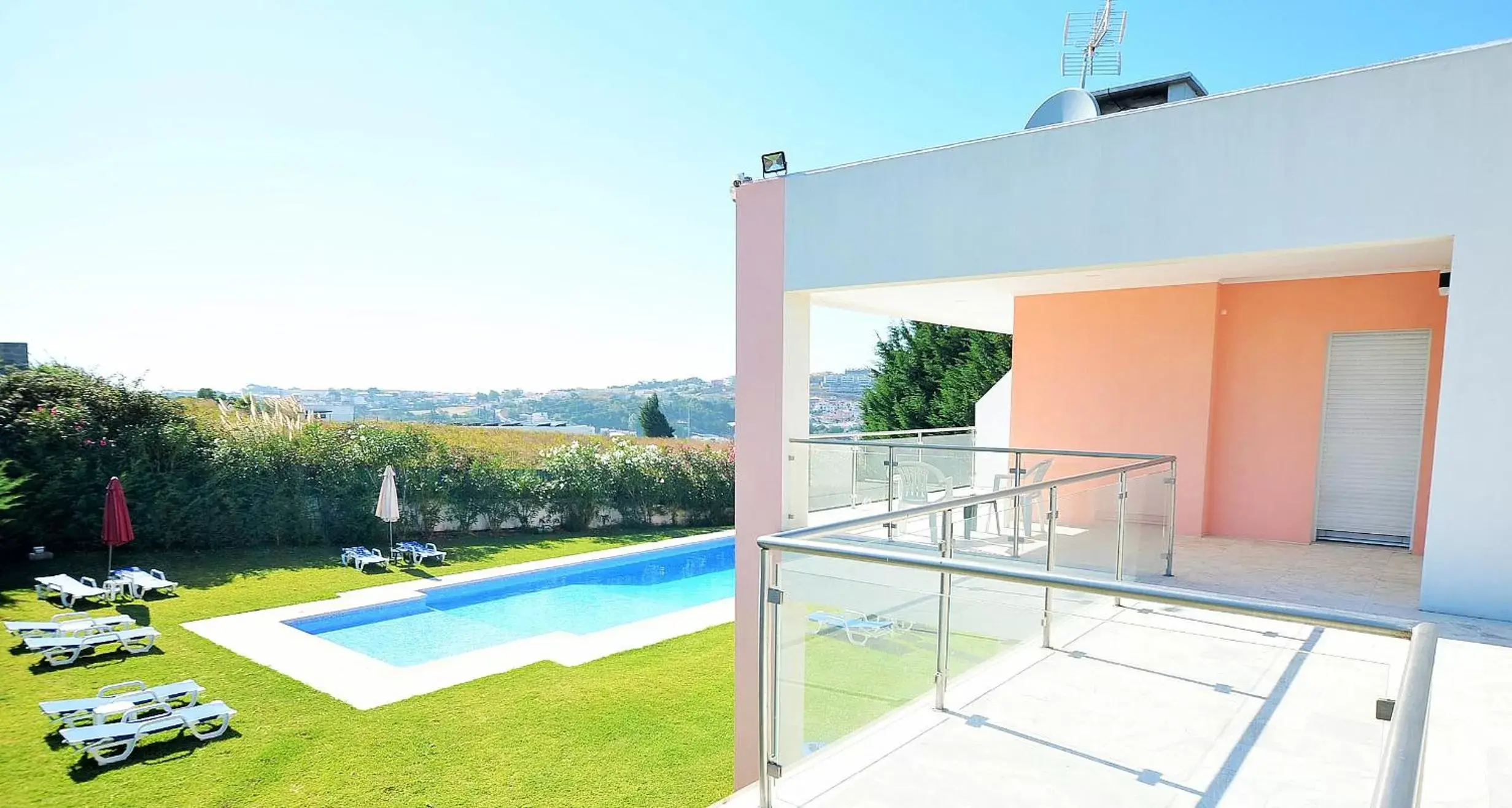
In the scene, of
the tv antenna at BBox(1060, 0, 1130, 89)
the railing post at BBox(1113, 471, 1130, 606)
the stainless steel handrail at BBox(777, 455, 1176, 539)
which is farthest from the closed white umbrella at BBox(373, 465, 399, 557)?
the tv antenna at BBox(1060, 0, 1130, 89)

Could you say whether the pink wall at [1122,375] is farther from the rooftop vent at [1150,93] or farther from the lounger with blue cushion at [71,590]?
the lounger with blue cushion at [71,590]

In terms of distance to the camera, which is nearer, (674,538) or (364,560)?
(364,560)

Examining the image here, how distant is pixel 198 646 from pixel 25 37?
1354 centimetres

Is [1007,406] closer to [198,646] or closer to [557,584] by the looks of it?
[557,584]

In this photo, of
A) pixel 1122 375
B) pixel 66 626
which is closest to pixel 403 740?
pixel 66 626

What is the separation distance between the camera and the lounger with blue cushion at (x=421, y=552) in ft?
53.1

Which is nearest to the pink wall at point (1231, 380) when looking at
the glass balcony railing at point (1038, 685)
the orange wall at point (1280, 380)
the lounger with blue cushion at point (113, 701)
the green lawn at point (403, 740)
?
the orange wall at point (1280, 380)

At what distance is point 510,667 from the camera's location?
34.3 feet

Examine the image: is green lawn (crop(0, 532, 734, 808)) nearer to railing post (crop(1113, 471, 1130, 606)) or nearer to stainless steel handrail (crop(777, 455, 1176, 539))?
stainless steel handrail (crop(777, 455, 1176, 539))

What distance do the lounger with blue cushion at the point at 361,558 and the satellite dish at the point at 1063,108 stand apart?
14929 mm

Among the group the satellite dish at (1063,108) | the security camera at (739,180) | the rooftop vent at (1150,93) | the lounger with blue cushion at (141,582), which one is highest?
the rooftop vent at (1150,93)

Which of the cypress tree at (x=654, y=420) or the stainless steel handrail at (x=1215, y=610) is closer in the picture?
the stainless steel handrail at (x=1215, y=610)

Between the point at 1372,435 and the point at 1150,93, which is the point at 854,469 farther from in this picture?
the point at 1150,93

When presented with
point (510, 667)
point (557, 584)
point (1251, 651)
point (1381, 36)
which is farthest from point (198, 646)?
point (1381, 36)
